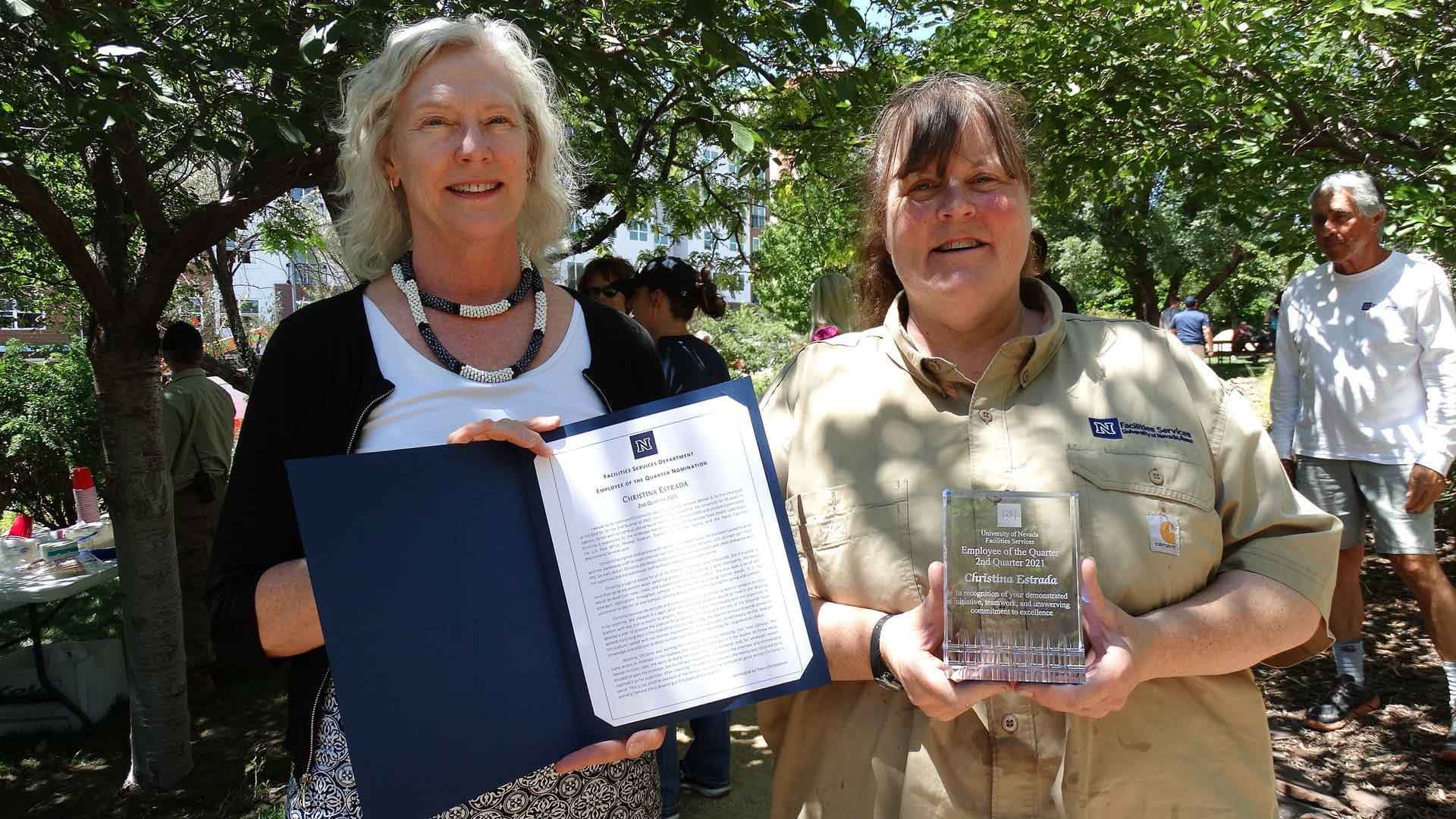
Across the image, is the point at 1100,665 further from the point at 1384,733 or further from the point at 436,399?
the point at 1384,733

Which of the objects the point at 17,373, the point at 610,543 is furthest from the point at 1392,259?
the point at 17,373

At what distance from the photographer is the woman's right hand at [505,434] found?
4.98 ft

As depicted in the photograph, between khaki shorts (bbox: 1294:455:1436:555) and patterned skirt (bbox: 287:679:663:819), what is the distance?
3.73 m

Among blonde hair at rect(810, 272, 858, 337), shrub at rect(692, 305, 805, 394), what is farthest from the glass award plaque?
shrub at rect(692, 305, 805, 394)

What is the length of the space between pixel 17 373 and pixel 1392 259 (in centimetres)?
1270

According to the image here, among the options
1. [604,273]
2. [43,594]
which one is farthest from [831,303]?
[43,594]

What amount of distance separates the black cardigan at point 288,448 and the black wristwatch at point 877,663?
3.05 feet

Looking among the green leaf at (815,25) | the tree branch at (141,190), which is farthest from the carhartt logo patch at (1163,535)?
the tree branch at (141,190)

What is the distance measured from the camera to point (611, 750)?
1.56 m

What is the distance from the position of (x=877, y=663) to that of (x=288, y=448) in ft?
3.42

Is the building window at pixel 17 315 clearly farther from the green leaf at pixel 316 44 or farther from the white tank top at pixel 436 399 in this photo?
the white tank top at pixel 436 399

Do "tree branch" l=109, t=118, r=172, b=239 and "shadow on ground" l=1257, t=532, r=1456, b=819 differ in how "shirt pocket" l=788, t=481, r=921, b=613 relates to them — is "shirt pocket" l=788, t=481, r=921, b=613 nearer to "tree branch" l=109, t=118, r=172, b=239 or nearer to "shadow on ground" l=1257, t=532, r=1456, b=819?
"shadow on ground" l=1257, t=532, r=1456, b=819

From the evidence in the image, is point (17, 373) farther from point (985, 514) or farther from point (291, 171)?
point (985, 514)

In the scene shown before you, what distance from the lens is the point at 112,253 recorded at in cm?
480
